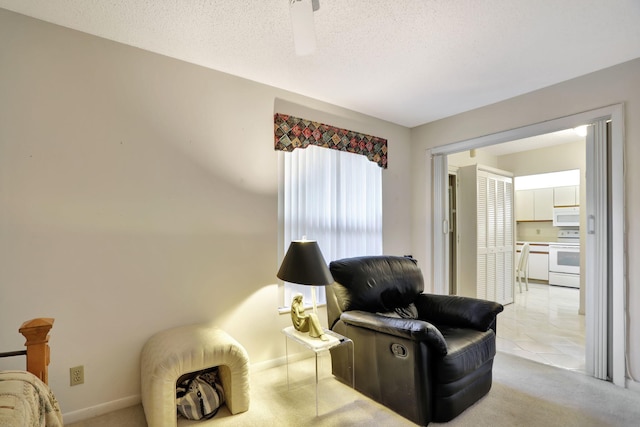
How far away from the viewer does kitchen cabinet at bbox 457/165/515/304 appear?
4.34 m

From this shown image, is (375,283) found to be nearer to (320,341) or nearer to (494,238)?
(320,341)

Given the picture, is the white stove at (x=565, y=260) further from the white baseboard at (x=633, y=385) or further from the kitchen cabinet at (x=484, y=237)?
the white baseboard at (x=633, y=385)

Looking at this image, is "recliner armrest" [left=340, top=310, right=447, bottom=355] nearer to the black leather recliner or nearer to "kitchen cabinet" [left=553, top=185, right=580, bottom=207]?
the black leather recliner

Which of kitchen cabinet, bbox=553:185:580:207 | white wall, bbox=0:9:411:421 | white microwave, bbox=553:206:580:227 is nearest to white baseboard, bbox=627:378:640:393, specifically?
white wall, bbox=0:9:411:421

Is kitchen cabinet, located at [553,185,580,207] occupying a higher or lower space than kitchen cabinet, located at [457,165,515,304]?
higher

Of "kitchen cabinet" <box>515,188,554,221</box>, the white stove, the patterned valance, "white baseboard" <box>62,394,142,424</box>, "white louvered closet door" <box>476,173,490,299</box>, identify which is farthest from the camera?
"kitchen cabinet" <box>515,188,554,221</box>

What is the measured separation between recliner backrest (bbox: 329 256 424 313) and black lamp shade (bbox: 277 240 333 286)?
0.99 ft

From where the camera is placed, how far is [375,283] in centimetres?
247

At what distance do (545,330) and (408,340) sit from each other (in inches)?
112

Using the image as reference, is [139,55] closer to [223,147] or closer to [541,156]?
[223,147]

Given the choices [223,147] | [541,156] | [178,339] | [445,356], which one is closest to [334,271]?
[445,356]

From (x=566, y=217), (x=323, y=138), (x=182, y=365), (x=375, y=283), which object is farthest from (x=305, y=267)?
(x=566, y=217)

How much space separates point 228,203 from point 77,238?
100cm

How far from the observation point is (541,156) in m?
5.13
